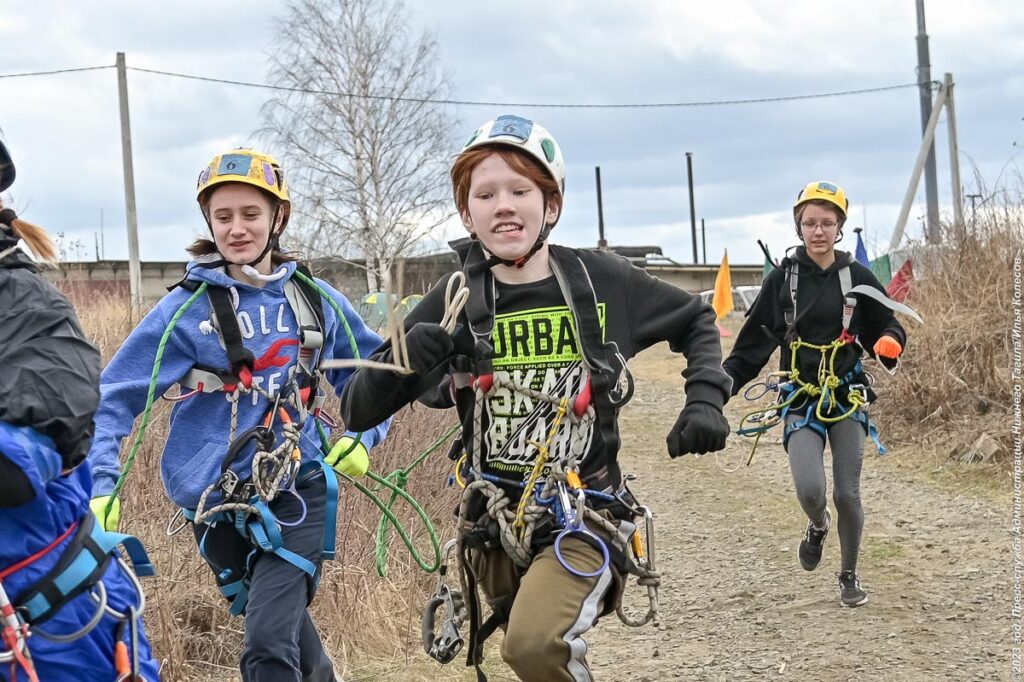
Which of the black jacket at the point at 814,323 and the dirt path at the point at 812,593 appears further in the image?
the black jacket at the point at 814,323

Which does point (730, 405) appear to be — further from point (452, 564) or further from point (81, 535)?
point (81, 535)

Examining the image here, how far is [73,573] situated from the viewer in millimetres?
3045

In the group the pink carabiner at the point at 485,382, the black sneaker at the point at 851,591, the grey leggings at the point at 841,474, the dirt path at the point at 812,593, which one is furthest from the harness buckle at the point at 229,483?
the black sneaker at the point at 851,591

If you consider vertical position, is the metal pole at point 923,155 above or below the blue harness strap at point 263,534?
above

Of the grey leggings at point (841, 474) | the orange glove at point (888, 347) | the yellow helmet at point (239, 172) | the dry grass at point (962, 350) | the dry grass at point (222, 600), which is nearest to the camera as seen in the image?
the yellow helmet at point (239, 172)

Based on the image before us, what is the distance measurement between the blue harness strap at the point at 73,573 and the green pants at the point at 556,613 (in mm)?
1133

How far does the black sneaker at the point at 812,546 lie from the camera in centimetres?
693

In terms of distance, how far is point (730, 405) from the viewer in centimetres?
1516

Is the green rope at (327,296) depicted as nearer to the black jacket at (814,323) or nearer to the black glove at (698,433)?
the black glove at (698,433)

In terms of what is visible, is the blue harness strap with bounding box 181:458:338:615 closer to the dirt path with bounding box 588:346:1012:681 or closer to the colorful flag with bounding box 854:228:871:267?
the dirt path with bounding box 588:346:1012:681

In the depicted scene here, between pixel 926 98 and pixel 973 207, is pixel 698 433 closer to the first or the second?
pixel 973 207

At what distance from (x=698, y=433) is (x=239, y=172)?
194 cm

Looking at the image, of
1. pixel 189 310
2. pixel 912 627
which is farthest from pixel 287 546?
pixel 912 627

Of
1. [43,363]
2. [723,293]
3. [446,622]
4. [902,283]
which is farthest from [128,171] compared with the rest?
[43,363]
